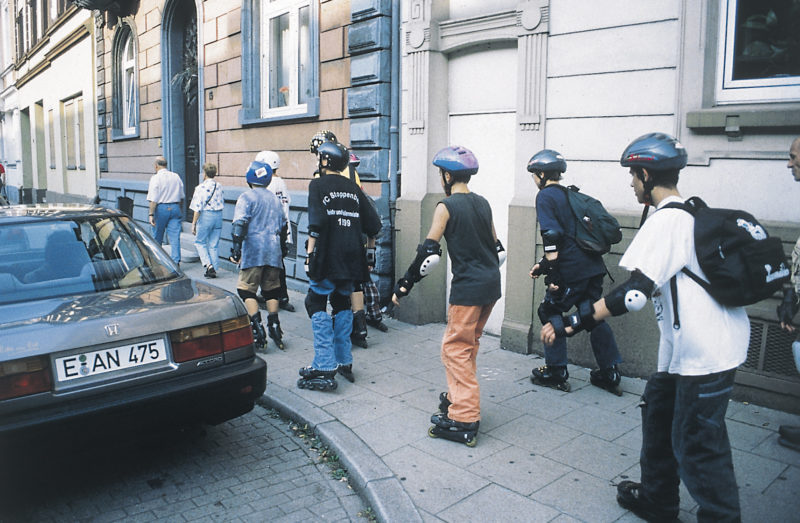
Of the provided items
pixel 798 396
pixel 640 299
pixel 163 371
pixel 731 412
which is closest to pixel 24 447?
pixel 163 371

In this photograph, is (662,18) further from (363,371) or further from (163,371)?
(163,371)

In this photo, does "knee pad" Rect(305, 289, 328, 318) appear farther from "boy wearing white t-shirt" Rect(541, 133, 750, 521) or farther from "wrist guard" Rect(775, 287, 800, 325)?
"wrist guard" Rect(775, 287, 800, 325)

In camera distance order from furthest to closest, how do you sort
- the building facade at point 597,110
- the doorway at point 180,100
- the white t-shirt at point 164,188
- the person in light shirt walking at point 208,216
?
the doorway at point 180,100
the white t-shirt at point 164,188
the person in light shirt walking at point 208,216
the building facade at point 597,110

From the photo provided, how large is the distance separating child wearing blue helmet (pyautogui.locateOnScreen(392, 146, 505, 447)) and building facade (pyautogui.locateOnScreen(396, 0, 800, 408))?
68.9 inches

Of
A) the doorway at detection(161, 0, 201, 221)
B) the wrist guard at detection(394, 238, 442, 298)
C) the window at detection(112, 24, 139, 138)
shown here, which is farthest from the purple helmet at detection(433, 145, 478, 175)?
the window at detection(112, 24, 139, 138)

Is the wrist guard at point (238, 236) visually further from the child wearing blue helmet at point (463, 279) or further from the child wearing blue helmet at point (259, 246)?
the child wearing blue helmet at point (463, 279)

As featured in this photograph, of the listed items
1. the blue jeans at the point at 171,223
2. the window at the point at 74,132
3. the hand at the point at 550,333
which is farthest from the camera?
the window at the point at 74,132

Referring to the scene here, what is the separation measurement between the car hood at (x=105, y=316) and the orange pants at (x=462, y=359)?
127cm

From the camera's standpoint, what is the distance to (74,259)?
13.1 feet

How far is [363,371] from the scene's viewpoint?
579 centimetres

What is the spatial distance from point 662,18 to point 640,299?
3.26m

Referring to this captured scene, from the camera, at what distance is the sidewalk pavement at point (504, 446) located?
11.4ft

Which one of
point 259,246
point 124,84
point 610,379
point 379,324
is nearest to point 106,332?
point 259,246

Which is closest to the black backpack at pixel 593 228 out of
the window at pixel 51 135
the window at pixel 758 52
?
the window at pixel 758 52
